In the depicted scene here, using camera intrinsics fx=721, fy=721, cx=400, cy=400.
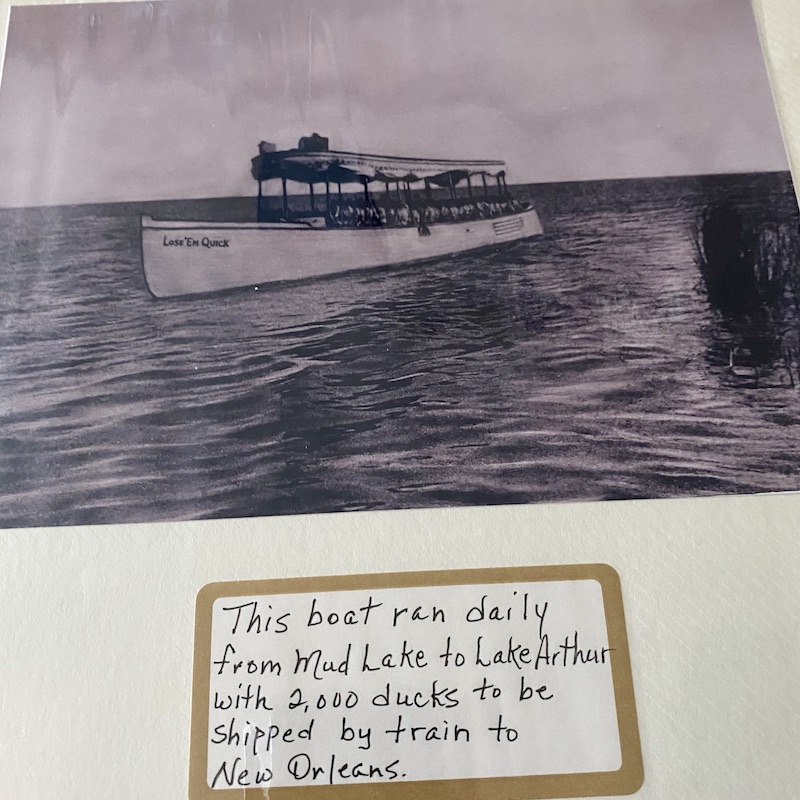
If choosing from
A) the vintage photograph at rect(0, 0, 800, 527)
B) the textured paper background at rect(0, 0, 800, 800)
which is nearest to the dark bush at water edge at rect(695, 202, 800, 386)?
the vintage photograph at rect(0, 0, 800, 527)

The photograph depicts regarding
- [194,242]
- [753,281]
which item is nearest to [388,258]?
[194,242]

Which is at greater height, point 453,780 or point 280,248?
point 280,248

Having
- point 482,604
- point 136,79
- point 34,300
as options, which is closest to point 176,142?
point 136,79

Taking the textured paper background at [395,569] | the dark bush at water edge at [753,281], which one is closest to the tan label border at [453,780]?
the textured paper background at [395,569]

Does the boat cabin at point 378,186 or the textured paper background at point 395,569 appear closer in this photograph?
the textured paper background at point 395,569

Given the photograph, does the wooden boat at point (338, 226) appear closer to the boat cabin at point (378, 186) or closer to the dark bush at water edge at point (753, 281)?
the boat cabin at point (378, 186)

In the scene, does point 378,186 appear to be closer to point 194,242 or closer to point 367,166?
point 367,166

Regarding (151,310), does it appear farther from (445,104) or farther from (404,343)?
(445,104)
